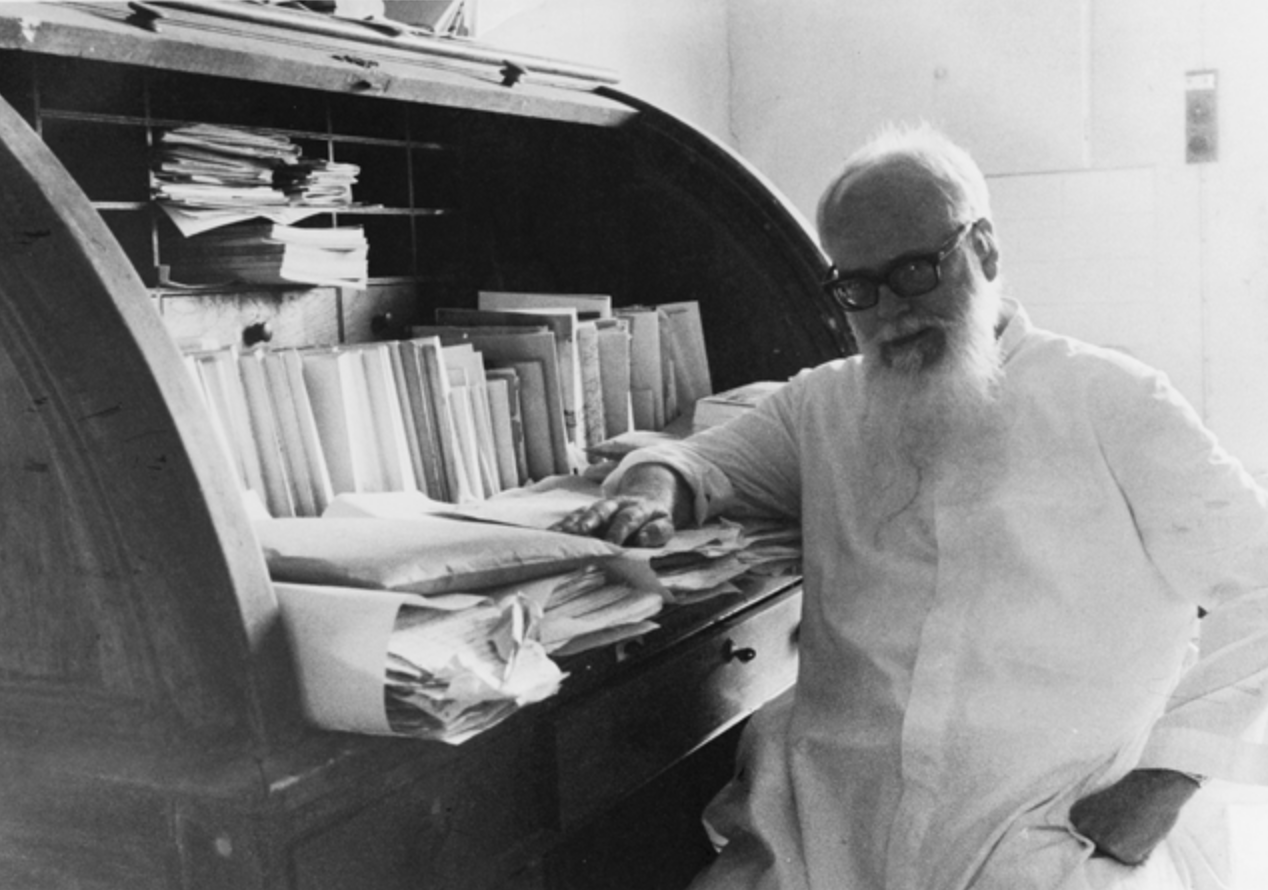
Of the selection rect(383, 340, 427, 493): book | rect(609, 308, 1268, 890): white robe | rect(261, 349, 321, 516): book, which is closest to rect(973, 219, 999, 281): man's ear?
rect(609, 308, 1268, 890): white robe

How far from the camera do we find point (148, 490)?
116cm

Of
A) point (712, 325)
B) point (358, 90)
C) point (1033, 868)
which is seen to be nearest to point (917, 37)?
point (712, 325)

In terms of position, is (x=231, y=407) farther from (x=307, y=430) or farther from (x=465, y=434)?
(x=465, y=434)

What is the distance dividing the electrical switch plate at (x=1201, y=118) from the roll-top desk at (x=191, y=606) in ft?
8.68

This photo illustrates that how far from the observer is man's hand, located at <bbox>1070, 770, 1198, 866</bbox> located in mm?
1605

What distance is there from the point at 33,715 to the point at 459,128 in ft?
4.88

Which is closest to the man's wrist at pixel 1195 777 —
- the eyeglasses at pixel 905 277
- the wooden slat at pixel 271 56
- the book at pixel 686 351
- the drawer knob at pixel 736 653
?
the drawer knob at pixel 736 653

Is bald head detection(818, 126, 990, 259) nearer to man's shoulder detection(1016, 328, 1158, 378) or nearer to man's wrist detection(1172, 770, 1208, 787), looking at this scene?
man's shoulder detection(1016, 328, 1158, 378)

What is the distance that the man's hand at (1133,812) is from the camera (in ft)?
5.27

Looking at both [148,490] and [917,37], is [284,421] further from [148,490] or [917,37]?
[917,37]

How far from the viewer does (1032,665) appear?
171cm

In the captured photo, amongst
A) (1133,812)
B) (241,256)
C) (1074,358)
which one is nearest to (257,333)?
(241,256)

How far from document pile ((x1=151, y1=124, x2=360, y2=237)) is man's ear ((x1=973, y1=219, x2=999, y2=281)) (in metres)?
0.90

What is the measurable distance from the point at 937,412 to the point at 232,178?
0.97 m
